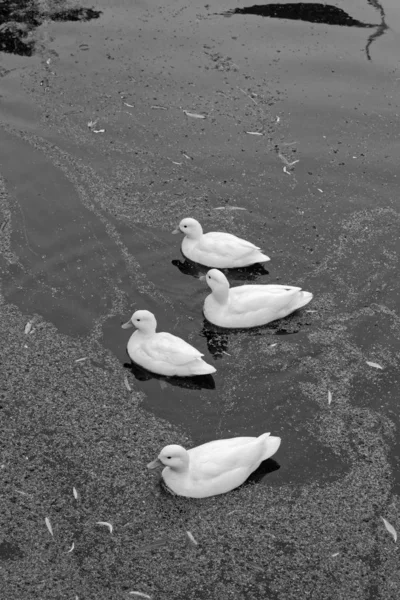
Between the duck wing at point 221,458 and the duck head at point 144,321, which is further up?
the duck head at point 144,321

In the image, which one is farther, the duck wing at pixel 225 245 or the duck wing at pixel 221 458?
the duck wing at pixel 225 245

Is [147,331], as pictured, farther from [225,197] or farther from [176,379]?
[225,197]

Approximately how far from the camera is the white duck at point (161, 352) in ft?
23.2

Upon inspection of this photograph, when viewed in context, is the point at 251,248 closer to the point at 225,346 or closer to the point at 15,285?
the point at 225,346

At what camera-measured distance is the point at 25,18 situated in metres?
Result: 12.1

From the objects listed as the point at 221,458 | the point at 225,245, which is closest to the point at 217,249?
the point at 225,245

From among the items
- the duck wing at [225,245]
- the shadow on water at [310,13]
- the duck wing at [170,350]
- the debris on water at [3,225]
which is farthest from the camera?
the shadow on water at [310,13]

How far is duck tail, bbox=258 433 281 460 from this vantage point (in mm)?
6270

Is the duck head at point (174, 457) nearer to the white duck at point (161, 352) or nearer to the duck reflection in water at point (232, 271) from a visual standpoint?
the white duck at point (161, 352)

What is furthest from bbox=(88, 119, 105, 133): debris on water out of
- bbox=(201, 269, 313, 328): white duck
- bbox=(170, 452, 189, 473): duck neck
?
bbox=(170, 452, 189, 473): duck neck

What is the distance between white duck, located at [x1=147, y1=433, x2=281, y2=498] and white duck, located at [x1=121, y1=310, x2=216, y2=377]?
1036mm

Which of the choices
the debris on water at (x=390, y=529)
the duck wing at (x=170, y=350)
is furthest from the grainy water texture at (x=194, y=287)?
the duck wing at (x=170, y=350)

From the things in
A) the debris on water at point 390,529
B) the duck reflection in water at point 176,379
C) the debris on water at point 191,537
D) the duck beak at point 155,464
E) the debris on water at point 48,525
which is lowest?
the debris on water at point 48,525

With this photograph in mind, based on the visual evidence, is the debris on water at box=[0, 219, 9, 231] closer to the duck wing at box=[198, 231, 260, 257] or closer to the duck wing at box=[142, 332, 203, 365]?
the duck wing at box=[198, 231, 260, 257]
